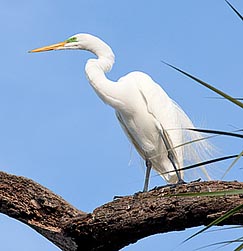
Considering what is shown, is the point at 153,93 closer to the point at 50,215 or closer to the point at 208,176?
the point at 208,176

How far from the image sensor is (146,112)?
5332 millimetres

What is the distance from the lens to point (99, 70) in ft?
17.1

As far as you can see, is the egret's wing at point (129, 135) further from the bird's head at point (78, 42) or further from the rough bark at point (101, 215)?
the rough bark at point (101, 215)

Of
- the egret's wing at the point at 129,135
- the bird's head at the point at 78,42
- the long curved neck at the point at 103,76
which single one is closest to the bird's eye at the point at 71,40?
the bird's head at the point at 78,42

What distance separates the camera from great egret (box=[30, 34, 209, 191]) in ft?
17.0

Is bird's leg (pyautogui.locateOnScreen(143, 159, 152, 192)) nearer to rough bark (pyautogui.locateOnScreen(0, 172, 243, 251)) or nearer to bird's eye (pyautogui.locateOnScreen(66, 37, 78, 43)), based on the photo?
bird's eye (pyautogui.locateOnScreen(66, 37, 78, 43))

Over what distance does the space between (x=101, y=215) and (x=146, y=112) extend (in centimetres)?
205

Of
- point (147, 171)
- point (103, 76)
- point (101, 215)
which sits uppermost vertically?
point (103, 76)

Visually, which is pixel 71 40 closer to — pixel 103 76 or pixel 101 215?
pixel 103 76

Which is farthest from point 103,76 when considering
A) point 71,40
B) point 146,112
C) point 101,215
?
point 101,215

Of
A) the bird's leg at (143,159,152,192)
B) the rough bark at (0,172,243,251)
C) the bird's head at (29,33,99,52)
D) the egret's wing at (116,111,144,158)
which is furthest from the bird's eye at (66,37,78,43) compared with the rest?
the rough bark at (0,172,243,251)

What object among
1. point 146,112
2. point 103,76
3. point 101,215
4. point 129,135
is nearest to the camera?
point 101,215

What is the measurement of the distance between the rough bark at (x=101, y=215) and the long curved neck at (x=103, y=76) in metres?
1.76

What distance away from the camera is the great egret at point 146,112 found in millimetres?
5180
